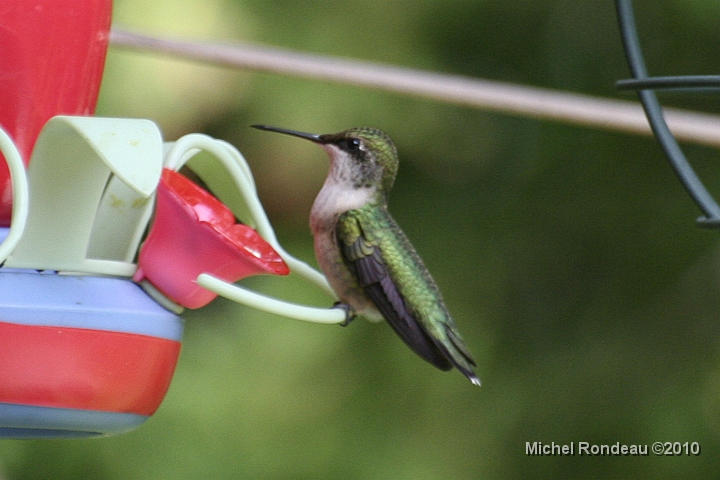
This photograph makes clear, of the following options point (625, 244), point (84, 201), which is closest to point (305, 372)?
point (625, 244)

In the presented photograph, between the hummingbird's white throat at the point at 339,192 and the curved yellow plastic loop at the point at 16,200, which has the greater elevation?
the hummingbird's white throat at the point at 339,192

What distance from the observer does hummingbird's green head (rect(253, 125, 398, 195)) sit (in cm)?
264

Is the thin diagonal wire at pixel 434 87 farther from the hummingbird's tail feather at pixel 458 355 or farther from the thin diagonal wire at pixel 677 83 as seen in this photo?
the thin diagonal wire at pixel 677 83

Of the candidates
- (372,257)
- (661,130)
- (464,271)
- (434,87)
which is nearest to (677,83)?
(661,130)

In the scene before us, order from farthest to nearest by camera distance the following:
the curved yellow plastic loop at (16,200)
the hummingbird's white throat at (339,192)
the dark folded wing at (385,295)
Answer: the hummingbird's white throat at (339,192), the dark folded wing at (385,295), the curved yellow plastic loop at (16,200)

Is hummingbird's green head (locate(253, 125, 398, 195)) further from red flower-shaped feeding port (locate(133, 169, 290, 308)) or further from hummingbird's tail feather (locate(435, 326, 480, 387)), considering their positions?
red flower-shaped feeding port (locate(133, 169, 290, 308))

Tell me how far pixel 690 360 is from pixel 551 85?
4.81 ft

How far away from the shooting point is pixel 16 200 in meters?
1.29

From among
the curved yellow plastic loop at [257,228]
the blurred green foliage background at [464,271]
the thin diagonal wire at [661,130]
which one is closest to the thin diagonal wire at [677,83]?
the thin diagonal wire at [661,130]

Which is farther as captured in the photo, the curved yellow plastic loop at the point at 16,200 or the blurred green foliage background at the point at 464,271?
the blurred green foliage background at the point at 464,271

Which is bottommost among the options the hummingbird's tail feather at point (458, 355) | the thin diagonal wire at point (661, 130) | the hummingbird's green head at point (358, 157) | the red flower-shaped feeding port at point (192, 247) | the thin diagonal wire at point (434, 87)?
the hummingbird's tail feather at point (458, 355)

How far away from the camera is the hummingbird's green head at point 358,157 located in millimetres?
2637

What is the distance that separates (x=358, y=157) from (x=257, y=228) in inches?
31.1

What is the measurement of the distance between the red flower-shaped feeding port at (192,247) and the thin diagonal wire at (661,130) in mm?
611
